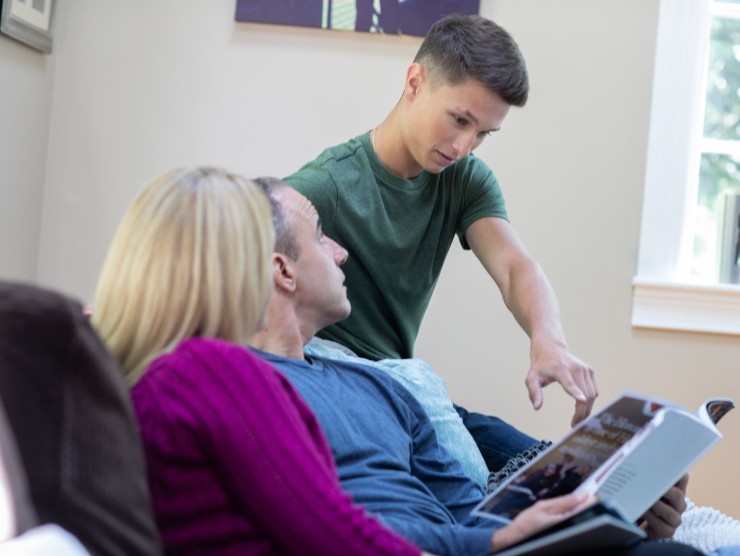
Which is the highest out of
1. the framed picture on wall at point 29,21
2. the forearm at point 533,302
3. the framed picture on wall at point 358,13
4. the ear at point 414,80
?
the framed picture on wall at point 358,13

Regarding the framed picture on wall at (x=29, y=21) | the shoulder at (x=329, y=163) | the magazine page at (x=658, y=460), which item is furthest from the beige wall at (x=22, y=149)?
the magazine page at (x=658, y=460)

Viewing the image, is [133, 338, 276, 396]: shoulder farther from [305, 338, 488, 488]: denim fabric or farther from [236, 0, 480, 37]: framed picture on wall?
[236, 0, 480, 37]: framed picture on wall

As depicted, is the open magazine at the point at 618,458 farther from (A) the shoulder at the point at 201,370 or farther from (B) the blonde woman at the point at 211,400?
(A) the shoulder at the point at 201,370

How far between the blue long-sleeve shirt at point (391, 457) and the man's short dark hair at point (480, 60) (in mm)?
695

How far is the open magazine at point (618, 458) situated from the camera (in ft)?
4.53

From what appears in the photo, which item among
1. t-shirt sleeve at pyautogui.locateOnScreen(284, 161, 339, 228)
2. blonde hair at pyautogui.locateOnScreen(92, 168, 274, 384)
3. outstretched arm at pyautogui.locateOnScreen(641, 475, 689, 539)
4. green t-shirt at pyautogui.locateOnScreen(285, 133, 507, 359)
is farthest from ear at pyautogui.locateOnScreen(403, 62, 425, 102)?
blonde hair at pyautogui.locateOnScreen(92, 168, 274, 384)

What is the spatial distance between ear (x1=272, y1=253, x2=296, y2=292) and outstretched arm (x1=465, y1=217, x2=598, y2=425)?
478mm

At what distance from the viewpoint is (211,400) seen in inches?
42.1

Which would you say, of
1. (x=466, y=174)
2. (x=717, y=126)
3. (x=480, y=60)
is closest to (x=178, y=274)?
(x=480, y=60)

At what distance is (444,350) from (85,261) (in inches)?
45.0

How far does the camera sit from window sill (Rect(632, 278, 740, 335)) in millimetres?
3070

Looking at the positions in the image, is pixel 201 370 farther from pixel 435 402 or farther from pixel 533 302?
pixel 533 302

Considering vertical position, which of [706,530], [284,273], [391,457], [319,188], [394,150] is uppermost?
[394,150]

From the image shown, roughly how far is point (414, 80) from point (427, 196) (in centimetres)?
26
